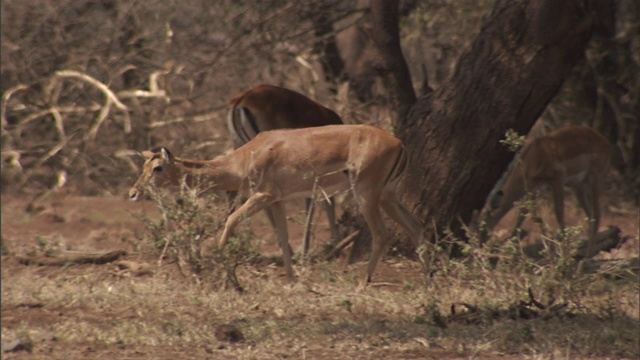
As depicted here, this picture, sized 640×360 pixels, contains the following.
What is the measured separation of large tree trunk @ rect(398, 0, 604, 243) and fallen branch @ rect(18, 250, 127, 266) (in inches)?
86.0

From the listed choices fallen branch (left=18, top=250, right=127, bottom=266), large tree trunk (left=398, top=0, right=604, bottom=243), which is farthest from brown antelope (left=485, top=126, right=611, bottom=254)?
fallen branch (left=18, top=250, right=127, bottom=266)

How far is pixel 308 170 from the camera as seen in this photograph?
7.79m

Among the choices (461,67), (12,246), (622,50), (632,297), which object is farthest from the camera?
(622,50)

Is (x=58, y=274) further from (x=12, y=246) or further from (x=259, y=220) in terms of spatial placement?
(x=259, y=220)

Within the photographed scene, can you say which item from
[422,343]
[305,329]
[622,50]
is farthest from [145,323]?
[622,50]

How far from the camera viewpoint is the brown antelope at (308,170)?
7.66 m

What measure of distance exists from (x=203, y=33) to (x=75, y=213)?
112 inches

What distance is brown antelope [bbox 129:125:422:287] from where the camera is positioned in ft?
25.1

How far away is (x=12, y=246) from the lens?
29.6 feet

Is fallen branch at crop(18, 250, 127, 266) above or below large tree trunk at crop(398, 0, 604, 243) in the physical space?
below

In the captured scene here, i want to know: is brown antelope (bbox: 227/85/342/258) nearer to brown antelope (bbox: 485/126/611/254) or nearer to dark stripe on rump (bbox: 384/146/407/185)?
dark stripe on rump (bbox: 384/146/407/185)

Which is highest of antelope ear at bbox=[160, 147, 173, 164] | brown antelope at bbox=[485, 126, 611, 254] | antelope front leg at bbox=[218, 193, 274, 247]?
antelope ear at bbox=[160, 147, 173, 164]

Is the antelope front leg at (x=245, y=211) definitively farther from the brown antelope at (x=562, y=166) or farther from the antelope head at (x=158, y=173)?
the brown antelope at (x=562, y=166)

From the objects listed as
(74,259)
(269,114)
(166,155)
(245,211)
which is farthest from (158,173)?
(269,114)
